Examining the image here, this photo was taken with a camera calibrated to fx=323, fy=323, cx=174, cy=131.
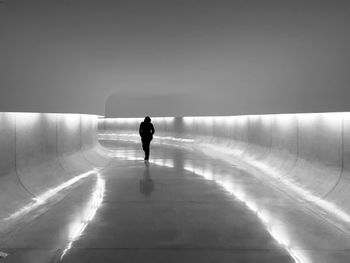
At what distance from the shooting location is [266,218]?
243 inches

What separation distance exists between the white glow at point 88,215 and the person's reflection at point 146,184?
105 cm

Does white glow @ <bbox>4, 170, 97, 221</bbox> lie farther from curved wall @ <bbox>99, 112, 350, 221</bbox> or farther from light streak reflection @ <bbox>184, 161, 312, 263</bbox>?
curved wall @ <bbox>99, 112, 350, 221</bbox>

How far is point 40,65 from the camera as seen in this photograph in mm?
7613

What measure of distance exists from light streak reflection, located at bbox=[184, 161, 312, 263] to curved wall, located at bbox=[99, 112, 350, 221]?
4.81ft

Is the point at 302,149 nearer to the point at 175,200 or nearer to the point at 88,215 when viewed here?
the point at 175,200

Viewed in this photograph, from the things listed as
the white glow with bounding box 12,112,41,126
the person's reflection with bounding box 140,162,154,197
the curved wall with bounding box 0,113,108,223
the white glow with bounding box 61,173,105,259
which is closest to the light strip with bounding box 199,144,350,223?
the person's reflection with bounding box 140,162,154,197

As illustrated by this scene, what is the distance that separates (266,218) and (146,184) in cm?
402

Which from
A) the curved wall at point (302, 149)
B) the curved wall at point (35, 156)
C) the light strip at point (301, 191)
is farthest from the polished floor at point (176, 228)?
the curved wall at point (302, 149)

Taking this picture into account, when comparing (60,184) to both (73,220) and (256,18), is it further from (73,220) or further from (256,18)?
(256,18)

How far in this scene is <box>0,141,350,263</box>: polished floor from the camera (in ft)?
14.9

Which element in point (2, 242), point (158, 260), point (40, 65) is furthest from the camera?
point (40, 65)

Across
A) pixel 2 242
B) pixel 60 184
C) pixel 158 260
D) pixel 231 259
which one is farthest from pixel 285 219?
pixel 60 184

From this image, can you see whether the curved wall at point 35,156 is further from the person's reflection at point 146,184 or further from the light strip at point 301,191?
the light strip at point 301,191

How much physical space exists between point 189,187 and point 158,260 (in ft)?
14.8
